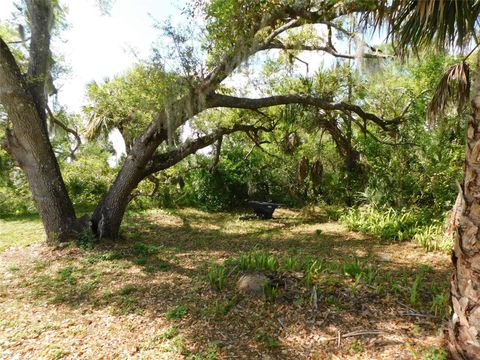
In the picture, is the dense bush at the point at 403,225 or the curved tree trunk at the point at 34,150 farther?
the dense bush at the point at 403,225

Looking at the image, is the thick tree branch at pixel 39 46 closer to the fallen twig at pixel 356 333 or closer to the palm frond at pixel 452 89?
the fallen twig at pixel 356 333

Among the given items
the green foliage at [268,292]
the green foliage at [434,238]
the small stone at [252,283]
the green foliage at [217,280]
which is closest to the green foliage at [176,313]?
the green foliage at [217,280]

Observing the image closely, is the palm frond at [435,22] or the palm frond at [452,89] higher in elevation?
the palm frond at [435,22]

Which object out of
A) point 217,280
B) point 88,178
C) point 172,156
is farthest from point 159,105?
point 88,178

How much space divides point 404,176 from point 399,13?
567cm

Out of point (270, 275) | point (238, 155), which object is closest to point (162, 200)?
point (238, 155)

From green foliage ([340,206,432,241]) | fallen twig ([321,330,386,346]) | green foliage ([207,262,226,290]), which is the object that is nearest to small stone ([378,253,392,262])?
green foliage ([340,206,432,241])

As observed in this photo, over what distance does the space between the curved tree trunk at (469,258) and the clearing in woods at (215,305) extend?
279 mm

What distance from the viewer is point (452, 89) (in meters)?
4.86

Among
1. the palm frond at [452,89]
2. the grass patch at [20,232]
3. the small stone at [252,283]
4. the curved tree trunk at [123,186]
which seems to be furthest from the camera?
the grass patch at [20,232]

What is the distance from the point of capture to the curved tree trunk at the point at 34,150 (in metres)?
5.31

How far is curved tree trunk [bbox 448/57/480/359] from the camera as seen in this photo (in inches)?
81.2

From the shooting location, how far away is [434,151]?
7.07 m

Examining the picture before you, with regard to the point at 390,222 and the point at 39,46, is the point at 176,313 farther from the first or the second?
the point at 39,46
